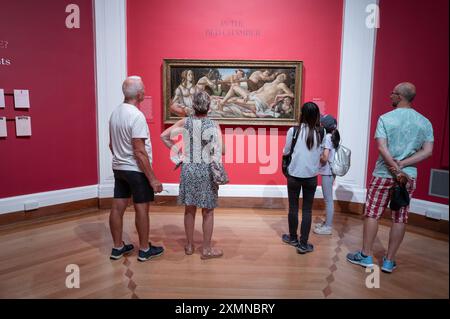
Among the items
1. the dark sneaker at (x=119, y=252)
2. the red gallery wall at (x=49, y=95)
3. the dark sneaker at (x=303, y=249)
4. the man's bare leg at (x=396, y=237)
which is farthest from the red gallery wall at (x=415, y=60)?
the red gallery wall at (x=49, y=95)

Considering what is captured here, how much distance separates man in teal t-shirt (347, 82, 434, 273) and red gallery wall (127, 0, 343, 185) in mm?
2460

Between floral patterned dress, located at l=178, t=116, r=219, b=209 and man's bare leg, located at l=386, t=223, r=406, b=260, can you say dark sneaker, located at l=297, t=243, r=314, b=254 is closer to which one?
man's bare leg, located at l=386, t=223, r=406, b=260

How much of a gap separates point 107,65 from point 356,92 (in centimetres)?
392

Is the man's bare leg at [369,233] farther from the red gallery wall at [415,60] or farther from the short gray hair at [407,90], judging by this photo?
the short gray hair at [407,90]

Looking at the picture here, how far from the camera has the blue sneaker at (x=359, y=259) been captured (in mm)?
3299

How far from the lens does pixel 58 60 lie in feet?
15.7

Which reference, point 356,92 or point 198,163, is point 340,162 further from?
point 198,163

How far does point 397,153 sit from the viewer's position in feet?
9.45

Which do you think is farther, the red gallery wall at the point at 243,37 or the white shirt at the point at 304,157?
the red gallery wall at the point at 243,37

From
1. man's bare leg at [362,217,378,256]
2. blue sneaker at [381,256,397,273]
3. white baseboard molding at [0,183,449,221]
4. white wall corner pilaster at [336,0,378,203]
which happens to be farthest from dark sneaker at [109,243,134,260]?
white wall corner pilaster at [336,0,378,203]

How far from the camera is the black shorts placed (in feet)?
10.6

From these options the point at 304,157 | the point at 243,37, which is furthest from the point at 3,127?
the point at 304,157

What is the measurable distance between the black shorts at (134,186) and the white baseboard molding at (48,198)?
210cm
